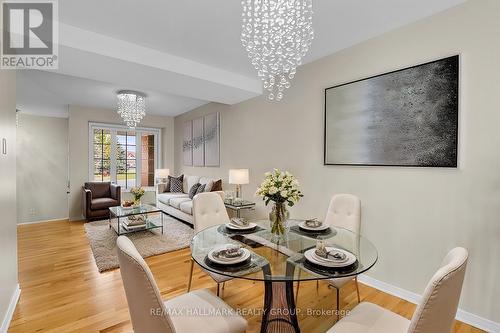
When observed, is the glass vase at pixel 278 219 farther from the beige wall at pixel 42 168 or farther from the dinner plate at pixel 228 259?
the beige wall at pixel 42 168

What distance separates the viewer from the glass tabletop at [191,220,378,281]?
126 cm

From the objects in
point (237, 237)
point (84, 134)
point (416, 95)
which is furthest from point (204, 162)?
point (416, 95)

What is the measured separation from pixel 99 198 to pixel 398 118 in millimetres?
5911

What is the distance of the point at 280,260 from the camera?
1.45m

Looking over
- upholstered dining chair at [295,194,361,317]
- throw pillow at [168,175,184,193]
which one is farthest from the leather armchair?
upholstered dining chair at [295,194,361,317]

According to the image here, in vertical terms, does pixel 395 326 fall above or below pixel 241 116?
below

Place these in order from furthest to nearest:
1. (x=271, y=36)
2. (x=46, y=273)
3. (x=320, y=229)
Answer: (x=46, y=273), (x=320, y=229), (x=271, y=36)

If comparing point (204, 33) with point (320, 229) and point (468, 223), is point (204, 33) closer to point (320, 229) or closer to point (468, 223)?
point (320, 229)

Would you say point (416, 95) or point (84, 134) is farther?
point (84, 134)

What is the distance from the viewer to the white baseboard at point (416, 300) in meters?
1.84

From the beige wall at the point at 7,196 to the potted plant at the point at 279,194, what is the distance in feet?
6.42

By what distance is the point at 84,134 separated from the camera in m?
5.48

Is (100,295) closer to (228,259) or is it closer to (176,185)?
(228,259)

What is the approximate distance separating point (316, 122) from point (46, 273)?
3.70 meters
